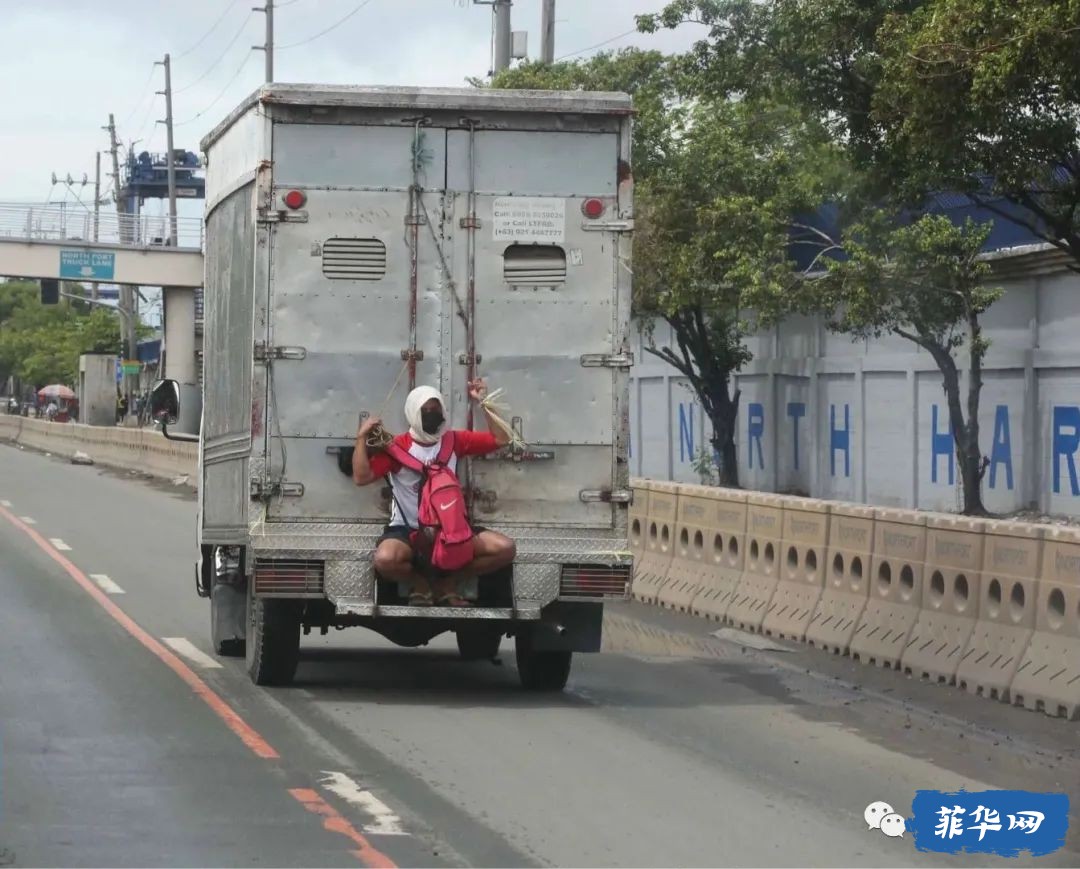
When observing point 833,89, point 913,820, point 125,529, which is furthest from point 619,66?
point 913,820

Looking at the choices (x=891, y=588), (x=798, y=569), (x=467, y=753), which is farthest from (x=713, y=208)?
(x=467, y=753)

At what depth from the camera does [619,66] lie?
31484 mm

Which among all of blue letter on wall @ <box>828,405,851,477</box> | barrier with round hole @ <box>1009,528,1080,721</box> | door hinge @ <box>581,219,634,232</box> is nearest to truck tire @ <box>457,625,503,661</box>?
door hinge @ <box>581,219,634,232</box>

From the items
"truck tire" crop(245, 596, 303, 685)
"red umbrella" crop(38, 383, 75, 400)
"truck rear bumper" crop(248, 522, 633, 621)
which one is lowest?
"truck tire" crop(245, 596, 303, 685)

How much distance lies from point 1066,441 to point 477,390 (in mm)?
13855

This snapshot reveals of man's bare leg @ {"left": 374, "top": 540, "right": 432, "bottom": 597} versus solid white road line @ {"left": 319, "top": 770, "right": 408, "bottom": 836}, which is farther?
man's bare leg @ {"left": 374, "top": 540, "right": 432, "bottom": 597}

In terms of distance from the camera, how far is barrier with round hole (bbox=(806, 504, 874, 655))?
1366 cm

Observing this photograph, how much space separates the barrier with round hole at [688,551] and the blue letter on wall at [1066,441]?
7.22 metres

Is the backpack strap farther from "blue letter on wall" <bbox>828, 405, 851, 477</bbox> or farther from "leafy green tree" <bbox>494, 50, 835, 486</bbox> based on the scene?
"blue letter on wall" <bbox>828, 405, 851, 477</bbox>

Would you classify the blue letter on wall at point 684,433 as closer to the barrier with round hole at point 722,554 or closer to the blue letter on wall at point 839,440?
the blue letter on wall at point 839,440

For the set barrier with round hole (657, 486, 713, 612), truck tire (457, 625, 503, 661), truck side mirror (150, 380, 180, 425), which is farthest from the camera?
barrier with round hole (657, 486, 713, 612)

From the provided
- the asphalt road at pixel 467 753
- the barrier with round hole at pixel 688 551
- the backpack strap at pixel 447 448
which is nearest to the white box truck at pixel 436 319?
the backpack strap at pixel 447 448

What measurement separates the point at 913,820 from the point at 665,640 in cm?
680

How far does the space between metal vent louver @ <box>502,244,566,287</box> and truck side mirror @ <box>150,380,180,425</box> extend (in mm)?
3211
